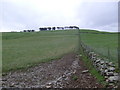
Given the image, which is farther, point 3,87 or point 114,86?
point 3,87

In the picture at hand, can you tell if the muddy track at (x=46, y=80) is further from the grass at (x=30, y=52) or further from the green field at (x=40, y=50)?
the grass at (x=30, y=52)

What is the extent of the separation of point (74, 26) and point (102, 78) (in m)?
129

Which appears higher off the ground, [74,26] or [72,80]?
[74,26]

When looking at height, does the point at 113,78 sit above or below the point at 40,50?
above

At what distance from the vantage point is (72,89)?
11227mm

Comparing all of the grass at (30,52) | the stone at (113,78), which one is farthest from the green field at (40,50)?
the stone at (113,78)

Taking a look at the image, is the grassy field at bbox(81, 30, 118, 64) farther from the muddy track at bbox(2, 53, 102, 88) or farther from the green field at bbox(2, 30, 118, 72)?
the muddy track at bbox(2, 53, 102, 88)

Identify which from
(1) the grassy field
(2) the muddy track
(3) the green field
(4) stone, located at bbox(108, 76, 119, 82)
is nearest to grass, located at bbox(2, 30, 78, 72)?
(3) the green field

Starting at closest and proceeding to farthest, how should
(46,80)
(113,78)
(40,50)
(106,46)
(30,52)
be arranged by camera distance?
(113,78)
(46,80)
(106,46)
(30,52)
(40,50)

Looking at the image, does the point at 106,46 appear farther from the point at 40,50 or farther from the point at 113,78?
the point at 113,78

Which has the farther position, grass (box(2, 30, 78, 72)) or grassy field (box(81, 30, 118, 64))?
grass (box(2, 30, 78, 72))

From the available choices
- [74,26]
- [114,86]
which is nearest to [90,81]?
[114,86]

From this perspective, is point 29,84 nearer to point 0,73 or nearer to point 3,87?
point 3,87

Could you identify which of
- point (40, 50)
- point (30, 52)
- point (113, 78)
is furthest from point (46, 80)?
point (40, 50)
